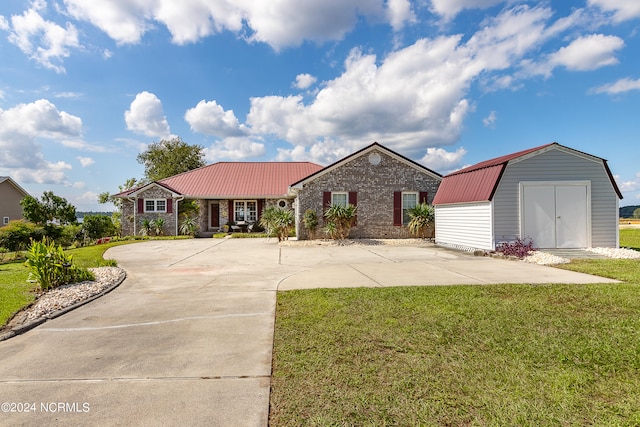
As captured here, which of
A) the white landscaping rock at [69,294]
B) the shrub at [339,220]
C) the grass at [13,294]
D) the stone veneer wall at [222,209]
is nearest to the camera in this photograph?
the grass at [13,294]

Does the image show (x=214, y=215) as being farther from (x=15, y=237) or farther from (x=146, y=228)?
(x=15, y=237)

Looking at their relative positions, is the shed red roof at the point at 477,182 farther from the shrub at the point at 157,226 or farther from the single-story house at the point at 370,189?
the shrub at the point at 157,226

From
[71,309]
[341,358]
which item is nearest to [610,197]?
[341,358]

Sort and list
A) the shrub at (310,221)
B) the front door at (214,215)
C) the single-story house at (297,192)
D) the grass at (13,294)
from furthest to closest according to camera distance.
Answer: the front door at (214,215) < the single-story house at (297,192) < the shrub at (310,221) < the grass at (13,294)

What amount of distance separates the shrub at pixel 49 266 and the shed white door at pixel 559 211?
13735 millimetres

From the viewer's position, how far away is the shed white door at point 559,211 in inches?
494

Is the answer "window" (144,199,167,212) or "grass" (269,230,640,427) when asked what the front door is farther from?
"grass" (269,230,640,427)

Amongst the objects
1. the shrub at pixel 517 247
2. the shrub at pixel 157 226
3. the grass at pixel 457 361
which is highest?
the shrub at pixel 157 226

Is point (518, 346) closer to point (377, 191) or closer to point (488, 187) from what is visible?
point (488, 187)

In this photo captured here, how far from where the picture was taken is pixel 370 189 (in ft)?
62.3

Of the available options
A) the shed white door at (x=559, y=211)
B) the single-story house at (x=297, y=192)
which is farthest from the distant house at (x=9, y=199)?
the shed white door at (x=559, y=211)

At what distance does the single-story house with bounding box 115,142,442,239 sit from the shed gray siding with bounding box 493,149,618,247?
6.91 meters

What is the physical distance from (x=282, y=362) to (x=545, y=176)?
12769 millimetres

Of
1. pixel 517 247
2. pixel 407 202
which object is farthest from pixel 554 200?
pixel 407 202
